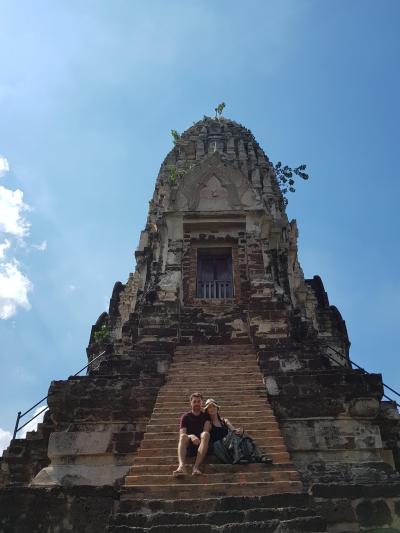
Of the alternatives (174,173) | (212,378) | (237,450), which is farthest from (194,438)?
(174,173)

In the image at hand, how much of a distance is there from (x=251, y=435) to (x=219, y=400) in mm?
1071

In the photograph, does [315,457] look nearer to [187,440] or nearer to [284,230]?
[187,440]

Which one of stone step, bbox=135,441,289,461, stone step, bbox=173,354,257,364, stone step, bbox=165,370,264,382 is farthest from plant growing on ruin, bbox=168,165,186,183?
stone step, bbox=135,441,289,461

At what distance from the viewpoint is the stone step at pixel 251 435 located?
255 inches

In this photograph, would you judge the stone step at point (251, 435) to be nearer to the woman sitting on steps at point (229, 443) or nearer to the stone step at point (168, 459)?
the stone step at point (168, 459)

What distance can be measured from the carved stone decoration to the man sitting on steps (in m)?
7.98

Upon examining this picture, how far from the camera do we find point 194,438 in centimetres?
585

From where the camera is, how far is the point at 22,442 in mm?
8625

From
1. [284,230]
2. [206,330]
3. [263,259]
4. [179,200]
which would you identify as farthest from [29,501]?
[284,230]

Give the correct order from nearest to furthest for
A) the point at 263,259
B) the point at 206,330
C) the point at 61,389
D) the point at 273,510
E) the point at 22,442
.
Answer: the point at 273,510 < the point at 61,389 < the point at 22,442 < the point at 206,330 < the point at 263,259

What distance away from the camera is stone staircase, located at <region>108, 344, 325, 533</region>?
4.53 metres

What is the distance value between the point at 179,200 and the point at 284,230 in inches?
135

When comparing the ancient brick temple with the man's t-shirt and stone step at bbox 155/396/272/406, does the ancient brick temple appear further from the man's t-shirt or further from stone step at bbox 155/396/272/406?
the man's t-shirt

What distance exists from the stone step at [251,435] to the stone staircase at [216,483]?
0.01 meters
